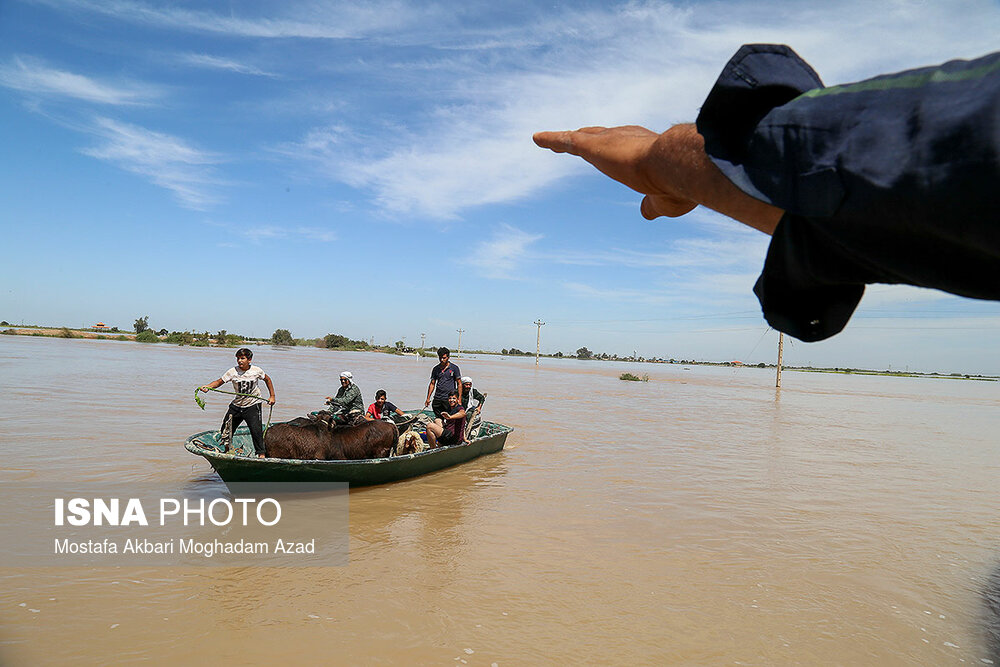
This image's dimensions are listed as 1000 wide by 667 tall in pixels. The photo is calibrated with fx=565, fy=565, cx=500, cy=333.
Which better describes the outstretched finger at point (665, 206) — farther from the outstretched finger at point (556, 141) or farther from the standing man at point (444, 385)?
the standing man at point (444, 385)

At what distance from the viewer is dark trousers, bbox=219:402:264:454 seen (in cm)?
831

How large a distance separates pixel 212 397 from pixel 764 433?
18.4m

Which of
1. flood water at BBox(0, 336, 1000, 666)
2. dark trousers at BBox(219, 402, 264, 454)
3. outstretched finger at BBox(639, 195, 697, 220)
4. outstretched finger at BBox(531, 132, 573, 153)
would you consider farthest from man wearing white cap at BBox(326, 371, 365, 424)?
outstretched finger at BBox(639, 195, 697, 220)

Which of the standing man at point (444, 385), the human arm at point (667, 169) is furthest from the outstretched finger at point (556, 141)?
the standing man at point (444, 385)

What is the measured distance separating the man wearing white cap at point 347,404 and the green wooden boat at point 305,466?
1341 millimetres

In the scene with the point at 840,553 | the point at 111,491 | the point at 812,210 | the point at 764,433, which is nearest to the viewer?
the point at 812,210

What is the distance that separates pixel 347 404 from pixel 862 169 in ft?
31.7

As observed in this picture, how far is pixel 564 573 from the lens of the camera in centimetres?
578

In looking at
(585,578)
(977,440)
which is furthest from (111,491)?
(977,440)

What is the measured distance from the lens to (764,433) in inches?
690

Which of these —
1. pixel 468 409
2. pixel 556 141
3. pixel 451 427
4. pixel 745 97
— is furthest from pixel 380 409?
pixel 745 97

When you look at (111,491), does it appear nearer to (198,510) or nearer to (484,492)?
(198,510)

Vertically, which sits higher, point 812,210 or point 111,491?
point 812,210

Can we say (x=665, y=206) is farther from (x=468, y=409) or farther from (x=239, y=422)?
(x=468, y=409)
